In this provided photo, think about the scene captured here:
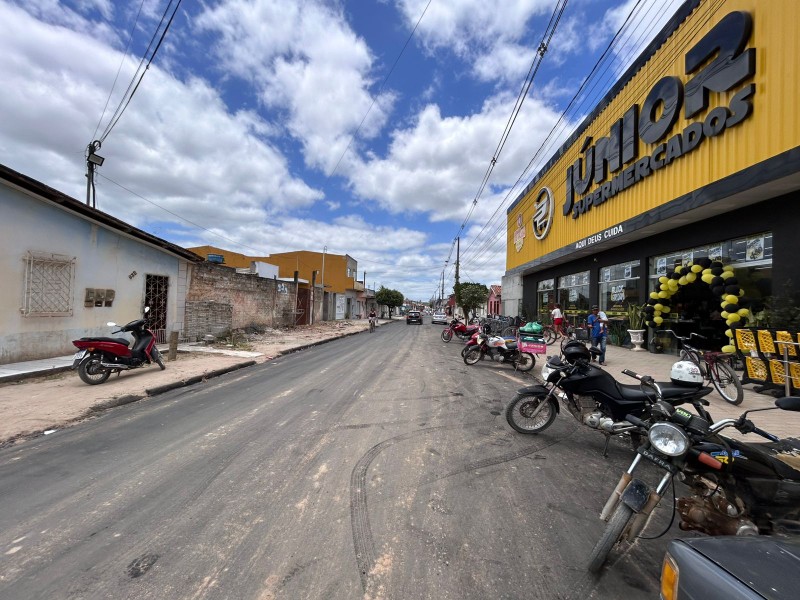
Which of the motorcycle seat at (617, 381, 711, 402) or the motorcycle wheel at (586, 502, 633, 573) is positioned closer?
the motorcycle wheel at (586, 502, 633, 573)

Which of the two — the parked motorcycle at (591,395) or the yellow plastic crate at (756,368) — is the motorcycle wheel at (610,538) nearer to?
the parked motorcycle at (591,395)

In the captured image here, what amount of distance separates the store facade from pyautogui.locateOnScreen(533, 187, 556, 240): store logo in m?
2.30

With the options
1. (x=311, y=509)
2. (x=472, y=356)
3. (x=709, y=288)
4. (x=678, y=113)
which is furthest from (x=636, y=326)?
(x=311, y=509)

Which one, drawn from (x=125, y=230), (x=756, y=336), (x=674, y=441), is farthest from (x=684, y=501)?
(x=125, y=230)

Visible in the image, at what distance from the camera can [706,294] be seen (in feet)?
32.0

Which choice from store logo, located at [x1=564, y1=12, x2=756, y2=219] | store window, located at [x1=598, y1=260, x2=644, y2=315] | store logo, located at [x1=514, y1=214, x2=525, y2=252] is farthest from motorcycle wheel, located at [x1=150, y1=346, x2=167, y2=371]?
store logo, located at [x1=514, y1=214, x2=525, y2=252]

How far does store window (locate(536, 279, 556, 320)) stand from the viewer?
20.3 meters

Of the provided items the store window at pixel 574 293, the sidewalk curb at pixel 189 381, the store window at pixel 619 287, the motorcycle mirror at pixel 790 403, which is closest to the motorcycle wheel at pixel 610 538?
the motorcycle mirror at pixel 790 403

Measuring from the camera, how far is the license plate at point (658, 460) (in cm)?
226

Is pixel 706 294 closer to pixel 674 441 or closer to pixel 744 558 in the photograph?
pixel 674 441

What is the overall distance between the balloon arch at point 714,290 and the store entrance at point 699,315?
0.73 ft

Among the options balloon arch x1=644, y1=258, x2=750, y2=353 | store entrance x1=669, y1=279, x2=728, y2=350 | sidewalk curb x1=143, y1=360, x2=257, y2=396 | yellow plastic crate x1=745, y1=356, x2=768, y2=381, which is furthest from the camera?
store entrance x1=669, y1=279, x2=728, y2=350

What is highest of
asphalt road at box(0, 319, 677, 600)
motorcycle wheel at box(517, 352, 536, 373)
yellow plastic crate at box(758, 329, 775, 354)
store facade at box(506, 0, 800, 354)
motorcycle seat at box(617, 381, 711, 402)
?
store facade at box(506, 0, 800, 354)

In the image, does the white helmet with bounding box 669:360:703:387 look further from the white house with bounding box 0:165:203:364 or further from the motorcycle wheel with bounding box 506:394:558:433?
the white house with bounding box 0:165:203:364
